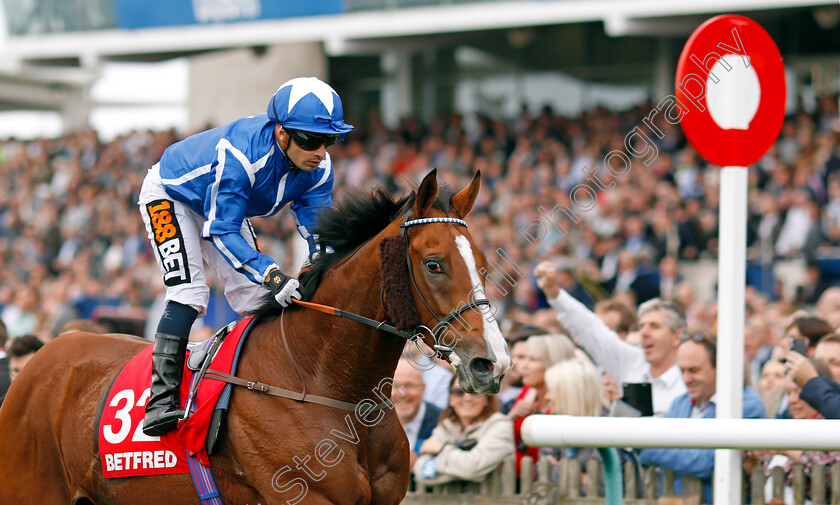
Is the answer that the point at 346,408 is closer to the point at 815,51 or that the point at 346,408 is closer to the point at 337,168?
the point at 337,168

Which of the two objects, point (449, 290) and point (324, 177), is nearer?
point (449, 290)

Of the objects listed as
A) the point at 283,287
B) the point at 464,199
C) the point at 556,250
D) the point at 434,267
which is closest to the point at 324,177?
the point at 283,287

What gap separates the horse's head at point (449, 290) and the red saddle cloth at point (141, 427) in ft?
2.45

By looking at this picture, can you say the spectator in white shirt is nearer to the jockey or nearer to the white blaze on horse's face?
the jockey

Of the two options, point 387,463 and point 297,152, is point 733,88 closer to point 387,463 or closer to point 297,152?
point 297,152

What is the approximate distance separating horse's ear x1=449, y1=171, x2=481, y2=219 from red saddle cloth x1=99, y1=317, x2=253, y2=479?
36.9 inches

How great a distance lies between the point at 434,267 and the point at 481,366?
1.21 ft

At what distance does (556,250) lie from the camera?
10.2 metres

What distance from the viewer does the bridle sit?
114 inches

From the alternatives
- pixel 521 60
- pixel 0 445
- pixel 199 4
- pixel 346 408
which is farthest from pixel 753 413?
pixel 199 4

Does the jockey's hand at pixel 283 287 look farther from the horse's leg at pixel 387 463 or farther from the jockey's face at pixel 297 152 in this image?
the horse's leg at pixel 387 463

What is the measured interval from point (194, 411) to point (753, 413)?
101 inches

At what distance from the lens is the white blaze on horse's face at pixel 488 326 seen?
280cm

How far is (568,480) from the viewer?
15.0 feet
